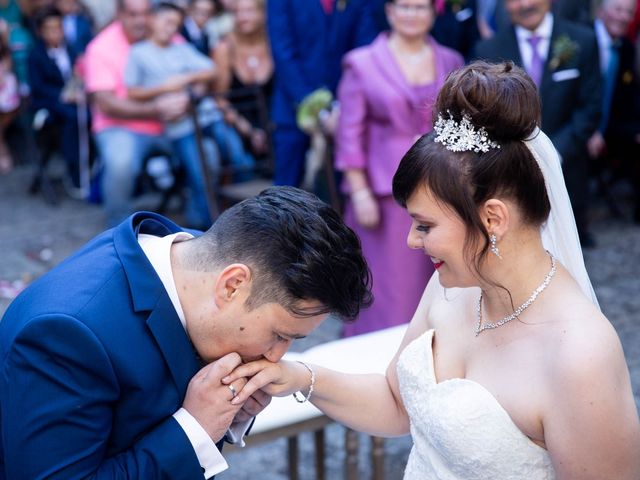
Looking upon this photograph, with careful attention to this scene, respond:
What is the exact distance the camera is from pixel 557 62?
5809mm

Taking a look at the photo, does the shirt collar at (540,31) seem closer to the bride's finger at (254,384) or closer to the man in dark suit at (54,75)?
the bride's finger at (254,384)

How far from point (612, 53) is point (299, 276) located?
6.36m

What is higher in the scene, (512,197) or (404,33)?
(512,197)

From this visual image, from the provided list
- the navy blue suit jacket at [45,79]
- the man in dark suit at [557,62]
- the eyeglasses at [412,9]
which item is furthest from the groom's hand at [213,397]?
the navy blue suit jacket at [45,79]

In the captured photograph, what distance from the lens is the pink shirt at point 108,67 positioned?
6.90 meters

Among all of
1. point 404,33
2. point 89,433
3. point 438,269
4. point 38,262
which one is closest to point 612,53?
point 404,33

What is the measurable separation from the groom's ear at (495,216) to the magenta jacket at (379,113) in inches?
101

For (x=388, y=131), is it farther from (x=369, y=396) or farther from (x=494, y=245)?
(x=494, y=245)

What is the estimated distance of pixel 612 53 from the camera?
7.64 meters

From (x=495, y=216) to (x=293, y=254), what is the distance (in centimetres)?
49

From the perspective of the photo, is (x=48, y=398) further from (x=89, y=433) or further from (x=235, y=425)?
(x=235, y=425)

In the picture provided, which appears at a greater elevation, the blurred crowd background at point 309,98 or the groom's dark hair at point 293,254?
the groom's dark hair at point 293,254

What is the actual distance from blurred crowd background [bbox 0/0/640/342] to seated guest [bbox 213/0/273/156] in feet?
0.04

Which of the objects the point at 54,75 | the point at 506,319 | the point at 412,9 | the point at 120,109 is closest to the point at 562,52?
the point at 412,9
